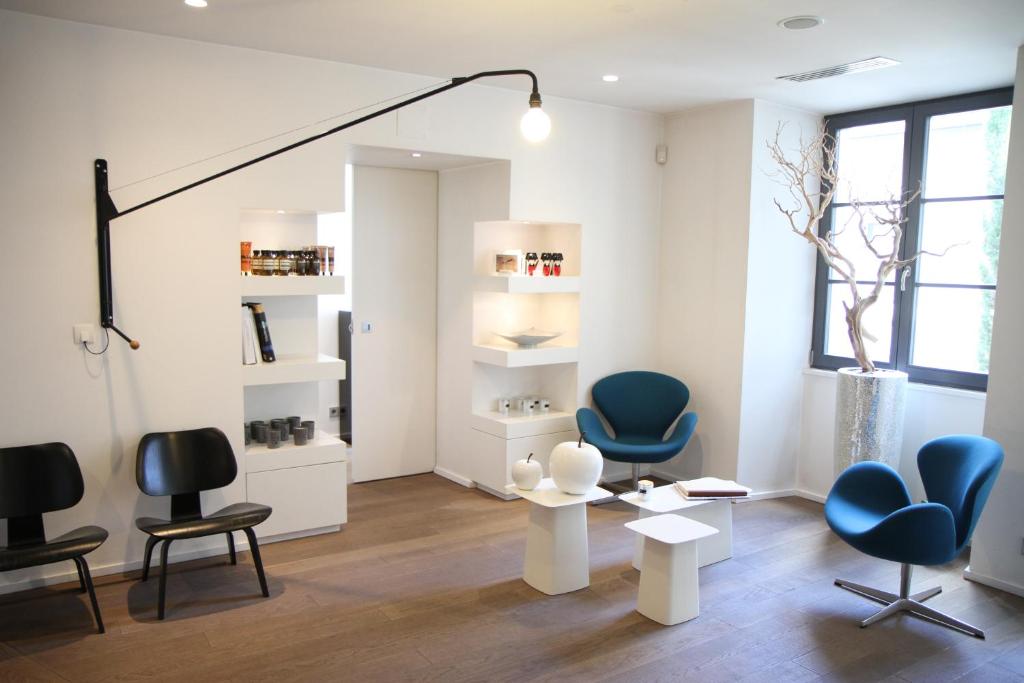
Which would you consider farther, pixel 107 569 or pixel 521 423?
pixel 521 423

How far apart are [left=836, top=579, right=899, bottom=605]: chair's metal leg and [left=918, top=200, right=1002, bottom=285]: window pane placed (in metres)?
2.11

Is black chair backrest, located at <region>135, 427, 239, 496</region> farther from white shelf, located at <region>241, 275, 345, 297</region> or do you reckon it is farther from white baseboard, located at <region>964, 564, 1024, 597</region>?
white baseboard, located at <region>964, 564, 1024, 597</region>

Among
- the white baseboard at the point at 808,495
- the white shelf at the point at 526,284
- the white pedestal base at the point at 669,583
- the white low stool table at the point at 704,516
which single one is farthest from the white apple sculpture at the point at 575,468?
the white baseboard at the point at 808,495

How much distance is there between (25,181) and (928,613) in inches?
182

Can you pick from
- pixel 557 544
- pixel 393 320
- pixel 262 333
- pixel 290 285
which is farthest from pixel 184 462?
pixel 393 320

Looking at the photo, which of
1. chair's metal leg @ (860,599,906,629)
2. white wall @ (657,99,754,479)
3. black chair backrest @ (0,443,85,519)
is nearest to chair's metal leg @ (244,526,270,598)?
black chair backrest @ (0,443,85,519)

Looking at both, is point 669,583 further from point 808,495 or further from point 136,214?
point 136,214

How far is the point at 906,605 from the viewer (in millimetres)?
3760

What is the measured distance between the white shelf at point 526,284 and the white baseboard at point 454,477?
4.45ft

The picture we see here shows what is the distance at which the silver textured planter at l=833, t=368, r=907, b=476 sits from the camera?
15.6 ft

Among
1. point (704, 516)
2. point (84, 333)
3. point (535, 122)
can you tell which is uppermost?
point (535, 122)

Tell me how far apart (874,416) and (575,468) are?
81.3 inches

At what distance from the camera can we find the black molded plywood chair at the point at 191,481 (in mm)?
3678

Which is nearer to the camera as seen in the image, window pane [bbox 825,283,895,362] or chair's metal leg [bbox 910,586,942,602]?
chair's metal leg [bbox 910,586,942,602]
